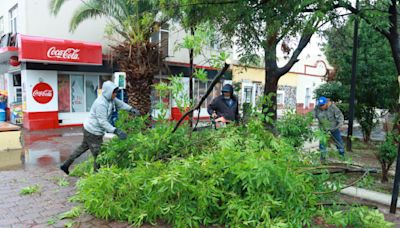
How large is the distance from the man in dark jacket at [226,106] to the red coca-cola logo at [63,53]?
8714 mm

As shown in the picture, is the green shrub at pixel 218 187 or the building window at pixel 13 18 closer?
the green shrub at pixel 218 187

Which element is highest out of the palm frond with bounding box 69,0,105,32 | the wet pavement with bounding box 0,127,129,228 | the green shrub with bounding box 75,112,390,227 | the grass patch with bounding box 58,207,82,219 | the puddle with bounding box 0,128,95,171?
the palm frond with bounding box 69,0,105,32

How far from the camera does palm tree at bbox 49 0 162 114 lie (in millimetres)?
12094

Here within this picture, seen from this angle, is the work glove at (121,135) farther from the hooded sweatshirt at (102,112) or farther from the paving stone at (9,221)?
the paving stone at (9,221)

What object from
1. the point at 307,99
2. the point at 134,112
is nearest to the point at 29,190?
the point at 134,112

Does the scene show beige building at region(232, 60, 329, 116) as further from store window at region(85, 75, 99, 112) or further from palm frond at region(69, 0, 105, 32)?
palm frond at region(69, 0, 105, 32)

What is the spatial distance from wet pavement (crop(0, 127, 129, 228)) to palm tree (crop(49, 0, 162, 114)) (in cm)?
405

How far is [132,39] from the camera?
12.4 m

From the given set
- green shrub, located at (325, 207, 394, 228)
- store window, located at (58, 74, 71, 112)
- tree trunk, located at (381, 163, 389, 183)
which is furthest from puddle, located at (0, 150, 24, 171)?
tree trunk, located at (381, 163, 389, 183)

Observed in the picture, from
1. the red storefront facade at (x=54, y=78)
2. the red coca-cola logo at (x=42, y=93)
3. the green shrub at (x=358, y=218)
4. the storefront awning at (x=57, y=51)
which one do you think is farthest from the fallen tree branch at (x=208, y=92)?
the red coca-cola logo at (x=42, y=93)

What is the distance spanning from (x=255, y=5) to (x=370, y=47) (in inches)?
244

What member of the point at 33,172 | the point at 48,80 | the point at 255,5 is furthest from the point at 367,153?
the point at 48,80

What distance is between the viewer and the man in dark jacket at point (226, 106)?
5707mm

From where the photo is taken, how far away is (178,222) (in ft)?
10.6
